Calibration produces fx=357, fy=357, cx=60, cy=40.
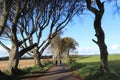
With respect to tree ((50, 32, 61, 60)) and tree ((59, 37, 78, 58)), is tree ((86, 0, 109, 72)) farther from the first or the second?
tree ((59, 37, 78, 58))

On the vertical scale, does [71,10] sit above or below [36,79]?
above

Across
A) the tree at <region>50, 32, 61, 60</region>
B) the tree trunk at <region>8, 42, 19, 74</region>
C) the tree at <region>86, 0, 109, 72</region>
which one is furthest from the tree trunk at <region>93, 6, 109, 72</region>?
the tree at <region>50, 32, 61, 60</region>

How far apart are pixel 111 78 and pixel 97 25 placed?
5823 mm

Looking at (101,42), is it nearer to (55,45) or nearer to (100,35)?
(100,35)

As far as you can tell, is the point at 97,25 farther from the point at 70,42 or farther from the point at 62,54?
the point at 62,54

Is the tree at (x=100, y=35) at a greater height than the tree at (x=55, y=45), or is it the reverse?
the tree at (x=55, y=45)

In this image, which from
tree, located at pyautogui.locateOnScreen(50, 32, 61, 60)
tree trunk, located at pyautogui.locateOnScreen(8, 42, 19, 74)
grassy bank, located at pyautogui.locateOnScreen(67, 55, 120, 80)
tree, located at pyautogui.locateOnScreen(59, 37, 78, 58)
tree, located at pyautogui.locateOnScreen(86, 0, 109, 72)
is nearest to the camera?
grassy bank, located at pyautogui.locateOnScreen(67, 55, 120, 80)

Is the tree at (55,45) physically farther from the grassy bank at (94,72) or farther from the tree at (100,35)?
the tree at (100,35)

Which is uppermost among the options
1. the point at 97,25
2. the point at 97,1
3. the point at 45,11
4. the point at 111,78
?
the point at 45,11

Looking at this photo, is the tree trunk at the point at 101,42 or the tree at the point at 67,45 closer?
the tree trunk at the point at 101,42

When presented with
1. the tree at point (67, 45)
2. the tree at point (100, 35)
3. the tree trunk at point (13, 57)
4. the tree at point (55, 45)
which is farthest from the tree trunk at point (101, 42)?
the tree at point (67, 45)

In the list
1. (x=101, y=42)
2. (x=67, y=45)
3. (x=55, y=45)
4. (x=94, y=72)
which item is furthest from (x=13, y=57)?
(x=67, y=45)

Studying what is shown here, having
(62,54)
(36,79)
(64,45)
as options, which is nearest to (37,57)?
(36,79)

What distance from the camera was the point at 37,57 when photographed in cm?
5734
